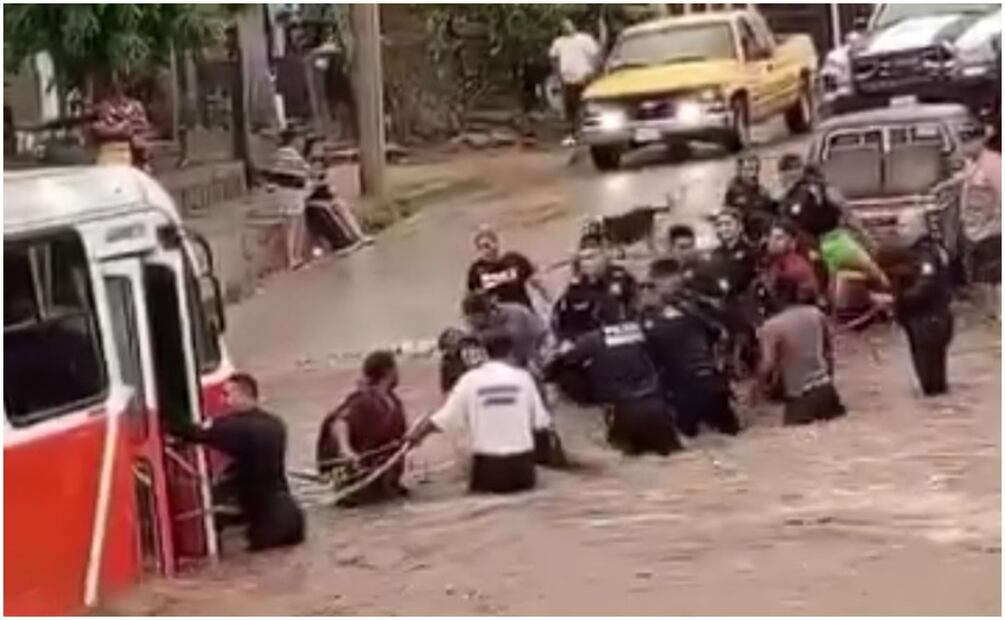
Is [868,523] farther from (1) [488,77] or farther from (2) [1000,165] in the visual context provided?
(1) [488,77]

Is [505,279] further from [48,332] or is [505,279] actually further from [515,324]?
[48,332]

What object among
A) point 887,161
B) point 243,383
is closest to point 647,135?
point 887,161

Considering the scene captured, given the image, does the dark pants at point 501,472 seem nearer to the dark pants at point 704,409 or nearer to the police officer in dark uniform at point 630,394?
the police officer in dark uniform at point 630,394

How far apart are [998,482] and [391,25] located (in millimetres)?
11752

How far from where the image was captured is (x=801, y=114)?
19719 mm

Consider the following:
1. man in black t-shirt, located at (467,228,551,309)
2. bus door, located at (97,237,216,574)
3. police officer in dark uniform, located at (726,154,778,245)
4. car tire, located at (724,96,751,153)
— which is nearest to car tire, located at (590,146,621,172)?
car tire, located at (724,96,751,153)

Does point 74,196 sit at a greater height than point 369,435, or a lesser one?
greater

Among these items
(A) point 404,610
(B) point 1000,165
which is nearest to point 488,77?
(B) point 1000,165

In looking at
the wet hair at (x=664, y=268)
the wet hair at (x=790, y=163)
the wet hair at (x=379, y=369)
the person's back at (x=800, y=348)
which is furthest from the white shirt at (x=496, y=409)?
the wet hair at (x=790, y=163)

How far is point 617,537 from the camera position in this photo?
31.9 feet

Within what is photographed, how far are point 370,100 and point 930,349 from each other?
343 inches

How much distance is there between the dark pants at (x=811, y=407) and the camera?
1185 cm

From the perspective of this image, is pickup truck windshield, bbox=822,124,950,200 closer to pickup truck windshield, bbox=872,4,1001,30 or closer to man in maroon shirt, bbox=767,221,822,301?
pickup truck windshield, bbox=872,4,1001,30

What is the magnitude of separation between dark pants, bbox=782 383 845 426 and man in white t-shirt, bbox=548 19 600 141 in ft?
25.4
